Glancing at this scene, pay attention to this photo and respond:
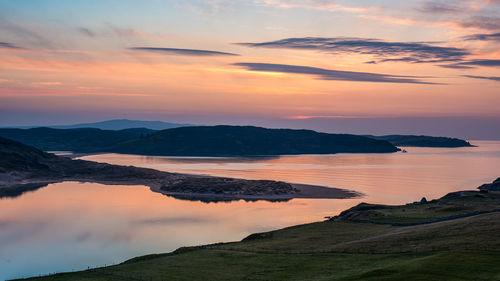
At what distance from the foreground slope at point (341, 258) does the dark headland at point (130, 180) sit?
6371 centimetres

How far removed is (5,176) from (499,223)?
145897mm

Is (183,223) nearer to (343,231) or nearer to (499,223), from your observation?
(343,231)

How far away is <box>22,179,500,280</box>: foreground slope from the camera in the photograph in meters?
32.9

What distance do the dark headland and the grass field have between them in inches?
2571

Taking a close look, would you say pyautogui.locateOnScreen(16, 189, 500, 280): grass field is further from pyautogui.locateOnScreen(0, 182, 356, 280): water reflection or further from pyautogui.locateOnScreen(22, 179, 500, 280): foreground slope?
pyautogui.locateOnScreen(0, 182, 356, 280): water reflection

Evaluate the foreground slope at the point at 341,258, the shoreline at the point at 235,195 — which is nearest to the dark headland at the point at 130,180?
the shoreline at the point at 235,195

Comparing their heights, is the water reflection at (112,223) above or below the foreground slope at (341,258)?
below

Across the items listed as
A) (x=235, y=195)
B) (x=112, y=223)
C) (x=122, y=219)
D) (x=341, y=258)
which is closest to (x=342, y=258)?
(x=341, y=258)

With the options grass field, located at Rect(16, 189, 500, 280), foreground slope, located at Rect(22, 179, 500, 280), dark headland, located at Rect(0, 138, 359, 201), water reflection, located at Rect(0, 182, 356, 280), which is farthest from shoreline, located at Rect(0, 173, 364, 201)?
grass field, located at Rect(16, 189, 500, 280)

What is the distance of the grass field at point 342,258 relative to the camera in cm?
3291

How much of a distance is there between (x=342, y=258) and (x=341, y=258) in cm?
9

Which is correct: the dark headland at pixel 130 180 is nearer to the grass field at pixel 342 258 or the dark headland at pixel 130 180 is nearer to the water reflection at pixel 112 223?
the water reflection at pixel 112 223

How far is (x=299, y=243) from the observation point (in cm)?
5469

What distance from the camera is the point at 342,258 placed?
43031 millimetres
